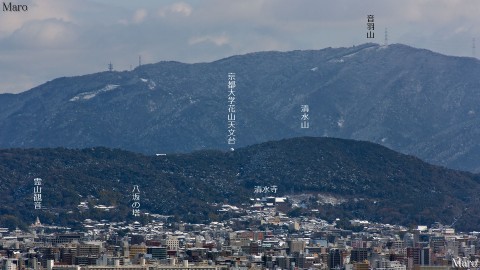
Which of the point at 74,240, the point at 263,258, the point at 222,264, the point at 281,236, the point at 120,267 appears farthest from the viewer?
the point at 281,236

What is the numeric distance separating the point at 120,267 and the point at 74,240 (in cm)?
5106

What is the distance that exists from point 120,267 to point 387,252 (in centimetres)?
3509

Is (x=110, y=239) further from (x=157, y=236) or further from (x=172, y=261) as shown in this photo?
(x=172, y=261)

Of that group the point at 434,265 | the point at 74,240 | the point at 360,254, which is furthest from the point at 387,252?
the point at 74,240

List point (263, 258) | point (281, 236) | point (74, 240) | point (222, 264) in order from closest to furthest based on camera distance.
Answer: point (222, 264) → point (263, 258) → point (74, 240) → point (281, 236)

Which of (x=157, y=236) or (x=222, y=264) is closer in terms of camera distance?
(x=222, y=264)

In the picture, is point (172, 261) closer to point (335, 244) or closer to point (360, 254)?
point (360, 254)

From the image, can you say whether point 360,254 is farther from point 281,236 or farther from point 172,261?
point 281,236

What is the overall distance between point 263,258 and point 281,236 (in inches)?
1818

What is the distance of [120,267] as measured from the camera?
12794 centimetres

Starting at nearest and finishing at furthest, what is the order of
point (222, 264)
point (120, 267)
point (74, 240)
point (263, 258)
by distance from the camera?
point (120, 267), point (222, 264), point (263, 258), point (74, 240)

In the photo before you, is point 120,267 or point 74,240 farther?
point 74,240

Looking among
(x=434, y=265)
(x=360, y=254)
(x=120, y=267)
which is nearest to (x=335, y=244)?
(x=360, y=254)

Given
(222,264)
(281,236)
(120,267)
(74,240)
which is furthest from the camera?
(281,236)
